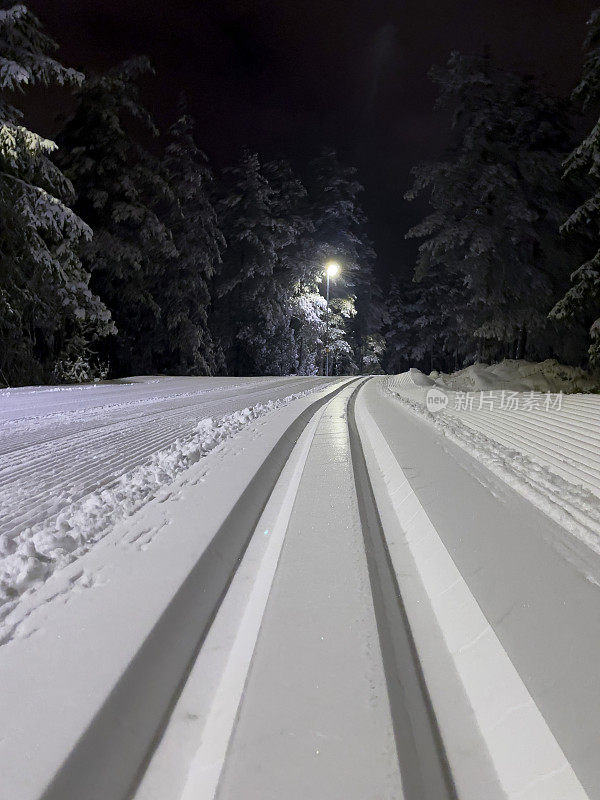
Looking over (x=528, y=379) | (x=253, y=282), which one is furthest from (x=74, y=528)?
(x=253, y=282)

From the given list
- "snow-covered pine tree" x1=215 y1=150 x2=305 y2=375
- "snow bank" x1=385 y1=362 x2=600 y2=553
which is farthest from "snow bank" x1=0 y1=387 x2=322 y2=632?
"snow-covered pine tree" x1=215 y1=150 x2=305 y2=375

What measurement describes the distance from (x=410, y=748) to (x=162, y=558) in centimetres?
126

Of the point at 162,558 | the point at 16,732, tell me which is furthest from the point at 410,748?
the point at 162,558

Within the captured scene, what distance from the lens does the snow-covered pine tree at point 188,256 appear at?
2402cm

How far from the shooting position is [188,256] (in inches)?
974

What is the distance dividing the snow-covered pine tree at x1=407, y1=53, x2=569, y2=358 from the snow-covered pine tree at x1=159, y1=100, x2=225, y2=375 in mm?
11743

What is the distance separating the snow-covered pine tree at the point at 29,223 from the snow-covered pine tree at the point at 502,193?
1084 cm

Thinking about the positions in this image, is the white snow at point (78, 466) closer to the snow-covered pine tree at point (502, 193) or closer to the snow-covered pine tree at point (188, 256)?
the snow-covered pine tree at point (502, 193)

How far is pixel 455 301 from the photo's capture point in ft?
129

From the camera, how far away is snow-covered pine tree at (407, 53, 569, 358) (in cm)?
A: 1580

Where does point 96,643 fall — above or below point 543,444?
below

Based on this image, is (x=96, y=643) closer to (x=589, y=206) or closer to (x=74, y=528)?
(x=74, y=528)

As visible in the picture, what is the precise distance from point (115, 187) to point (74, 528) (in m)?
20.2

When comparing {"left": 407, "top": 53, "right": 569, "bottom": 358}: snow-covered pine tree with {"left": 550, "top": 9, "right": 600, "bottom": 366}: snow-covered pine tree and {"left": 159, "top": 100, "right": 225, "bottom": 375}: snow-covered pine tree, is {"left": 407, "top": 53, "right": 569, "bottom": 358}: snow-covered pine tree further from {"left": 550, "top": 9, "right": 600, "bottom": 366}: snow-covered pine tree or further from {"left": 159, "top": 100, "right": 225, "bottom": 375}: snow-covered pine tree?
{"left": 159, "top": 100, "right": 225, "bottom": 375}: snow-covered pine tree
